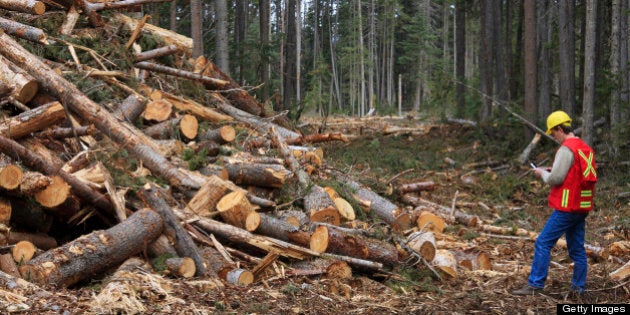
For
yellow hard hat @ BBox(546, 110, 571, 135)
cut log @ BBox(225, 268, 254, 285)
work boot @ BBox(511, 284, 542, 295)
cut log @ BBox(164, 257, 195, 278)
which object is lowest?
work boot @ BBox(511, 284, 542, 295)

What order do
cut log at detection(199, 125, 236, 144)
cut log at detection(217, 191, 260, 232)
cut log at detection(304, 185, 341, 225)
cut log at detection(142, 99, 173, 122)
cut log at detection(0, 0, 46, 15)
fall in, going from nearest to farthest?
cut log at detection(217, 191, 260, 232), cut log at detection(304, 185, 341, 225), cut log at detection(199, 125, 236, 144), cut log at detection(142, 99, 173, 122), cut log at detection(0, 0, 46, 15)

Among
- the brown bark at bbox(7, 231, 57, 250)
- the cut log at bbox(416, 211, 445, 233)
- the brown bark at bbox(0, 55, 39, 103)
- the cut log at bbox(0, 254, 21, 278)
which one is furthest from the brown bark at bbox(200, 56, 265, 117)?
the cut log at bbox(0, 254, 21, 278)

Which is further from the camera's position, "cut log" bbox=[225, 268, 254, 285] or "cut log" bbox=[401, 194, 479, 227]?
"cut log" bbox=[401, 194, 479, 227]

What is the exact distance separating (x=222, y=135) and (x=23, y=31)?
3.99 metres

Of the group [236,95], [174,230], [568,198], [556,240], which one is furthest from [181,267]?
[236,95]

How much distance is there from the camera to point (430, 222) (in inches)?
429

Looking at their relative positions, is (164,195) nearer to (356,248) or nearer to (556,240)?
(356,248)

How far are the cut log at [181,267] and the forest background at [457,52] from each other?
851 cm

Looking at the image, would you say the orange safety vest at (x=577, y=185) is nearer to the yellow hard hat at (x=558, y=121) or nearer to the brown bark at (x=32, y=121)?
the yellow hard hat at (x=558, y=121)

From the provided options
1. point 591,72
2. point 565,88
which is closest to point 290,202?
point 591,72

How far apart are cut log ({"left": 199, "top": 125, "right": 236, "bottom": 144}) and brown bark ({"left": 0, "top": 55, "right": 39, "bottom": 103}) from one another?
2927 mm

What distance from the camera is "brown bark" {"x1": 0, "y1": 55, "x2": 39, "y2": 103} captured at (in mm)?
9656

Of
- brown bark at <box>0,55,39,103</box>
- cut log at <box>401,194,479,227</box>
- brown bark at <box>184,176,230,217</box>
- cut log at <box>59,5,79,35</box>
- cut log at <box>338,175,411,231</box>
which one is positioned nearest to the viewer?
brown bark at <box>184,176,230,217</box>
